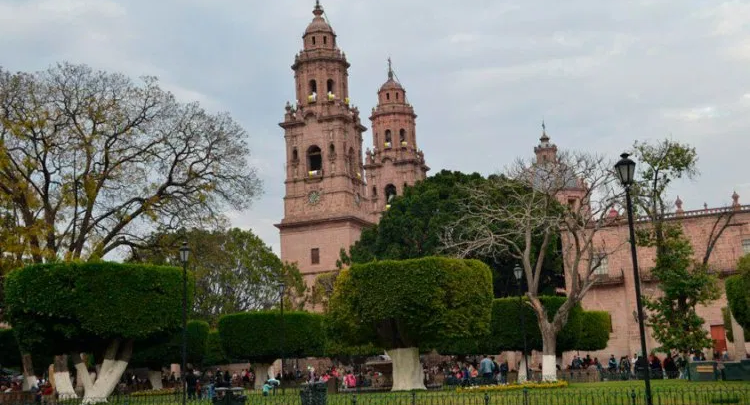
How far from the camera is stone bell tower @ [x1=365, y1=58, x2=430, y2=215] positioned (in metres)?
81.6

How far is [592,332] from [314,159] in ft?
104

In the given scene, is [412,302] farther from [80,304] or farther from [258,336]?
[258,336]

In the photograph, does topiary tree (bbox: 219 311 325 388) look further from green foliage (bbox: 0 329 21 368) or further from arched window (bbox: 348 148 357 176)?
arched window (bbox: 348 148 357 176)

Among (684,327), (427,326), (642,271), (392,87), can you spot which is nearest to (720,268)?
(642,271)

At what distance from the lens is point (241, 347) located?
136ft

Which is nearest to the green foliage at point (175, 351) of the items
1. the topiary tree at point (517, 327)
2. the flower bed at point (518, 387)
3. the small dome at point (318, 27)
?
the topiary tree at point (517, 327)

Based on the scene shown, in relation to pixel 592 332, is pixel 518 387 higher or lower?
lower

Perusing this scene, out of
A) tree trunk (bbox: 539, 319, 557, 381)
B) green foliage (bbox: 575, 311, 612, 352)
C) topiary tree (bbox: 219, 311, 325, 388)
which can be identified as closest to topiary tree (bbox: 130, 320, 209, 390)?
topiary tree (bbox: 219, 311, 325, 388)

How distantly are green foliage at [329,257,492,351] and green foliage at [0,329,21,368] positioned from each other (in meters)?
19.5

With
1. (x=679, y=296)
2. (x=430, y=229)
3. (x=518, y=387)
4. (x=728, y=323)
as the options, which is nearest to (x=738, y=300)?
(x=679, y=296)

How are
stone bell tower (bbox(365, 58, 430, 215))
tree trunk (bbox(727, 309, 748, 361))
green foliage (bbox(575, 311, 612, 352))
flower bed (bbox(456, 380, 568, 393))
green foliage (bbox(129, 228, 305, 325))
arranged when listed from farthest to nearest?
stone bell tower (bbox(365, 58, 430, 215)) < green foliage (bbox(129, 228, 305, 325)) < tree trunk (bbox(727, 309, 748, 361)) < green foliage (bbox(575, 311, 612, 352)) < flower bed (bbox(456, 380, 568, 393))

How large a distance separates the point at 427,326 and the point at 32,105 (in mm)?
16776

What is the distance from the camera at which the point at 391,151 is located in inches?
3263

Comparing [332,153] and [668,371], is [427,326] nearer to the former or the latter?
[668,371]
